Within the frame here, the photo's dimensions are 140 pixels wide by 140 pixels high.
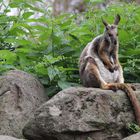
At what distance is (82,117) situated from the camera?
21.6ft

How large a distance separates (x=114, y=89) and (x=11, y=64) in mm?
2650

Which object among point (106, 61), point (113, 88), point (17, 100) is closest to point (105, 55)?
point (106, 61)

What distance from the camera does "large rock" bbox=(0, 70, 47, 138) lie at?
723 centimetres

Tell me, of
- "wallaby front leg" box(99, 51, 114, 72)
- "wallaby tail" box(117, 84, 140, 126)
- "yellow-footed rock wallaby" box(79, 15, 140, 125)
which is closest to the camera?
"wallaby tail" box(117, 84, 140, 126)

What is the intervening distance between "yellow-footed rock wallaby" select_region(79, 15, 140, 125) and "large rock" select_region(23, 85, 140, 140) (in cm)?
38

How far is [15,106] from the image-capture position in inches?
294

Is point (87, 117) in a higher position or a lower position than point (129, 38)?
lower

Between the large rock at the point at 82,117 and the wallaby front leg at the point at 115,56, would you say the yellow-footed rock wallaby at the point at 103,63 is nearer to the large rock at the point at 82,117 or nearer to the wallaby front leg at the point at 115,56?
the wallaby front leg at the point at 115,56

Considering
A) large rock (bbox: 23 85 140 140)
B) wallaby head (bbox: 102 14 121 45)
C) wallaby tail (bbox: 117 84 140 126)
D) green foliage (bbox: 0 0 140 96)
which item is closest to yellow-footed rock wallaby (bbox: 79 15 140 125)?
wallaby head (bbox: 102 14 121 45)

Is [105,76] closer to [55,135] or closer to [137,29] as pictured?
[55,135]

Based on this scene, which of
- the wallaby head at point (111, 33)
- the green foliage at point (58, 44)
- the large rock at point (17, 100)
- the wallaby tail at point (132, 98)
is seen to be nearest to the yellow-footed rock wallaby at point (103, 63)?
the wallaby head at point (111, 33)

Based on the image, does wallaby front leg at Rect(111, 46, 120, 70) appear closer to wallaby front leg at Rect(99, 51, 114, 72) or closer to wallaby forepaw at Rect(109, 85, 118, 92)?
wallaby front leg at Rect(99, 51, 114, 72)

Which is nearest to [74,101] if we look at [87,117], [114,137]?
[87,117]

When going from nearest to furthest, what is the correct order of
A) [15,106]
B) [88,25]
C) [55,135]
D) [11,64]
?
[55,135] → [15,106] → [11,64] → [88,25]
